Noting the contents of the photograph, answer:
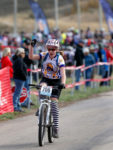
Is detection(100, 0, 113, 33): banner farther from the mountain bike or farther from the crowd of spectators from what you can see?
the mountain bike

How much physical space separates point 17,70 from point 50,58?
12.9ft

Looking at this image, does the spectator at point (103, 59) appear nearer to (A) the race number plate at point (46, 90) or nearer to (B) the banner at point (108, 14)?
(B) the banner at point (108, 14)

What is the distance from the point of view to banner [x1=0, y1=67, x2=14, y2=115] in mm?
12217

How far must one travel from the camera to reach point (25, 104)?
13945 mm

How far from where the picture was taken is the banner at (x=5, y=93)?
1222 cm

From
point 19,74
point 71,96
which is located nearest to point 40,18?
point 71,96

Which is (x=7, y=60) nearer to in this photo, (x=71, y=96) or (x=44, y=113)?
(x=71, y=96)

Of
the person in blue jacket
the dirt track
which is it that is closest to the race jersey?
the dirt track

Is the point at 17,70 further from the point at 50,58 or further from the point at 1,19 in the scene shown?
the point at 1,19

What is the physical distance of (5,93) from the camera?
12414mm

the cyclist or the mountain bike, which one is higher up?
the cyclist

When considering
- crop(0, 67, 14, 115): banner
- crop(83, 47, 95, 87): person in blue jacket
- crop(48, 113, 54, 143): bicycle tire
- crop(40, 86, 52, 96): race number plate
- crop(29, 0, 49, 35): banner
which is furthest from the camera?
crop(29, 0, 49, 35): banner

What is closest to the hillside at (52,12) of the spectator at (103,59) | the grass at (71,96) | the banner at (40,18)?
the banner at (40,18)

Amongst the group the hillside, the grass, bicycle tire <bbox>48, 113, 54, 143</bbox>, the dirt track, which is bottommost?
the grass
